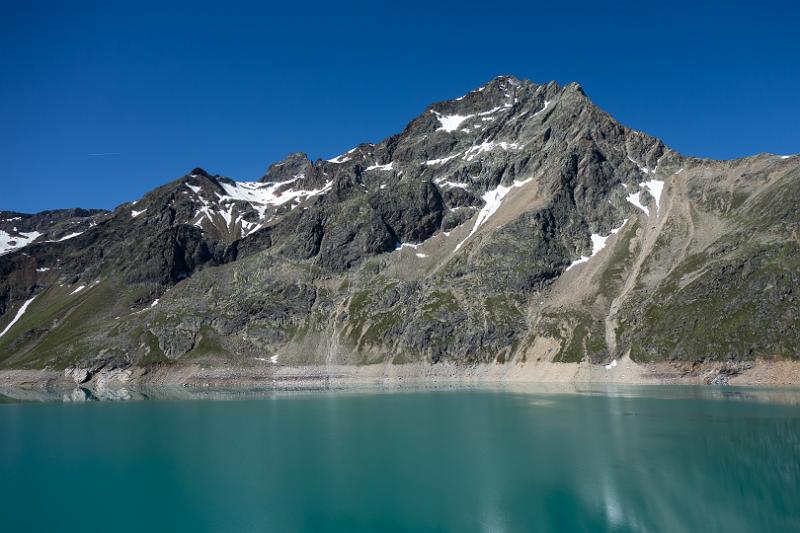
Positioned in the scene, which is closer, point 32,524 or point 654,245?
point 32,524

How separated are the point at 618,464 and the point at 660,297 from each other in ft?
381

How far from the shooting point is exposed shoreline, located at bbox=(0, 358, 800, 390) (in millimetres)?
119000

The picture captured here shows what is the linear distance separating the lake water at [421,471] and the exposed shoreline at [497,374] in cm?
3250

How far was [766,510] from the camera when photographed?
3669cm

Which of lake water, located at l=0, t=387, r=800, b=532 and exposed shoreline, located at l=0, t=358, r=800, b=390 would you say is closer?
lake water, located at l=0, t=387, r=800, b=532

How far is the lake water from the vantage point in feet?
122

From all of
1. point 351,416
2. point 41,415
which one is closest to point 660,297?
point 351,416

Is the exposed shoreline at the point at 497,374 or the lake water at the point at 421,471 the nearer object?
the lake water at the point at 421,471

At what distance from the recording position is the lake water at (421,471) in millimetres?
37281

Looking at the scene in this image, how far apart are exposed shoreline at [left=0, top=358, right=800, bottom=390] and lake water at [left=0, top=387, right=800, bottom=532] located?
32.5 m

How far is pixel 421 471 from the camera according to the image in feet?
162

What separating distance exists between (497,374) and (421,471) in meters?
124

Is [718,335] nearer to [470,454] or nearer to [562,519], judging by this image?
[470,454]

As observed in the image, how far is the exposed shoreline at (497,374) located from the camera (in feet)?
390
